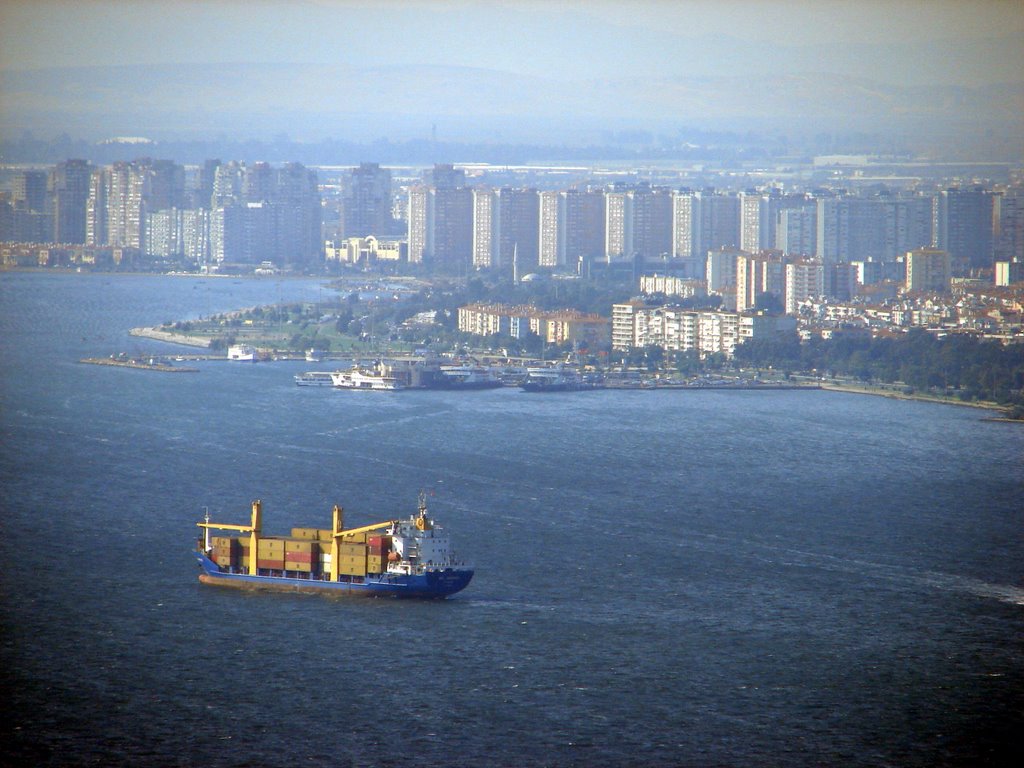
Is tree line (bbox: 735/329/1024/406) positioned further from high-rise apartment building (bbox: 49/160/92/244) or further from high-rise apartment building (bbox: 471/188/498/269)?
high-rise apartment building (bbox: 49/160/92/244)

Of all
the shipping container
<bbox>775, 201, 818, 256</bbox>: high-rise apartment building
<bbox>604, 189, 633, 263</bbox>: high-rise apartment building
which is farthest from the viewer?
<bbox>604, 189, 633, 263</bbox>: high-rise apartment building

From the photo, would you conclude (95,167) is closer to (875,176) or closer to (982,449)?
(875,176)

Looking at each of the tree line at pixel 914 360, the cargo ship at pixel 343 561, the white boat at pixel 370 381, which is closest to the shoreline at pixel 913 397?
the tree line at pixel 914 360

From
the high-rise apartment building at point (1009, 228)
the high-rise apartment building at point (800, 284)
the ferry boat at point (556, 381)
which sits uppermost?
the high-rise apartment building at point (1009, 228)

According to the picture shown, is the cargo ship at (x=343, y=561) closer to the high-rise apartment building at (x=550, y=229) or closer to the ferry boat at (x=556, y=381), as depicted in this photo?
the ferry boat at (x=556, y=381)

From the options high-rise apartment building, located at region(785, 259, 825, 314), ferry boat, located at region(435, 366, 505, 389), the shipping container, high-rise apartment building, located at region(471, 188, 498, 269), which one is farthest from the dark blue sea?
high-rise apartment building, located at region(471, 188, 498, 269)

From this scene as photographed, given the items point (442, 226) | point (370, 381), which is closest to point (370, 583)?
point (370, 381)

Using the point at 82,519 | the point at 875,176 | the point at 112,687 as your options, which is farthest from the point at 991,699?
the point at 875,176
